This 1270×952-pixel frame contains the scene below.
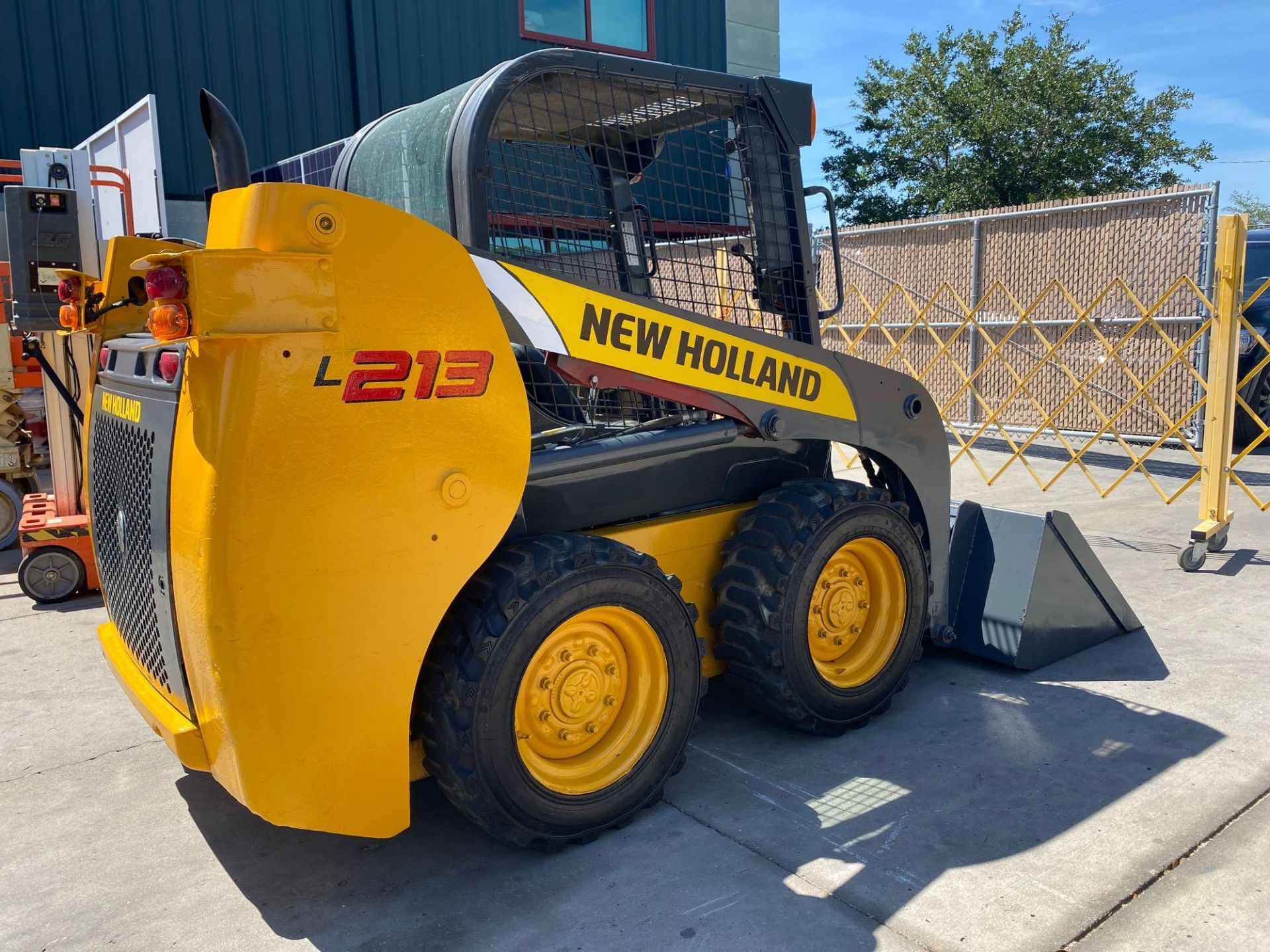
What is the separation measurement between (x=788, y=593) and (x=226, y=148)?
95.0 inches

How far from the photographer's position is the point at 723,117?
4004mm

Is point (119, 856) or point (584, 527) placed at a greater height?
point (584, 527)

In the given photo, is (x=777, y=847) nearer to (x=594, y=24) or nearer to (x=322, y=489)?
(x=322, y=489)

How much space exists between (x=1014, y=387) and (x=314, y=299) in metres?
10.7

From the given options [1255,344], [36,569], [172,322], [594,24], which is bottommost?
[36,569]

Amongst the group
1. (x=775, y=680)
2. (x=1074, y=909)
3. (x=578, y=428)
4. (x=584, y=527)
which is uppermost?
(x=578, y=428)

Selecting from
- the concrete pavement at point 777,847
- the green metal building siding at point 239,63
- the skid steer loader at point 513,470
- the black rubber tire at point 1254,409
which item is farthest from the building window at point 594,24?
the concrete pavement at point 777,847

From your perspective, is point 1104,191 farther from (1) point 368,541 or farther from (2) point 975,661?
(1) point 368,541

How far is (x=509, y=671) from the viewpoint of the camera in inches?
120

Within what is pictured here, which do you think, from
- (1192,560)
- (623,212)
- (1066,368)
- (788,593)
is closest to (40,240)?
(623,212)

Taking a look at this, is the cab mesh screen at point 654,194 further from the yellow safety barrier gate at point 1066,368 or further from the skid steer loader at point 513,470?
the yellow safety barrier gate at point 1066,368

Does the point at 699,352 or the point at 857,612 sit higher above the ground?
the point at 699,352

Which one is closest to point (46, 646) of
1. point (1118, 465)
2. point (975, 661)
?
point (975, 661)

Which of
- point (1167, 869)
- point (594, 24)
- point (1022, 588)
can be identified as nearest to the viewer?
point (1167, 869)
